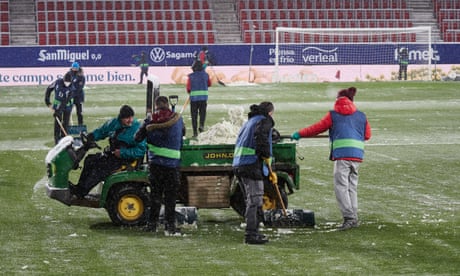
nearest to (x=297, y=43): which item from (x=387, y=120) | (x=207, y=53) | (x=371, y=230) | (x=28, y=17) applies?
(x=207, y=53)

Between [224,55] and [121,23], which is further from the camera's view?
[121,23]

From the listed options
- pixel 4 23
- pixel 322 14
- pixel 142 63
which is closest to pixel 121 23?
pixel 4 23

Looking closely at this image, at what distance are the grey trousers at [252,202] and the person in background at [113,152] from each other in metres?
1.83

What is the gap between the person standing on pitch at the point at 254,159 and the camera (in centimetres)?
1262

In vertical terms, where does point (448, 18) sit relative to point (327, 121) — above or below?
above

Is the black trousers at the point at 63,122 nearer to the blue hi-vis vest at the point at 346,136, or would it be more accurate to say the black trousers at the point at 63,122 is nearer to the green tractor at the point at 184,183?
the green tractor at the point at 184,183

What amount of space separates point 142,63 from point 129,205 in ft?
113

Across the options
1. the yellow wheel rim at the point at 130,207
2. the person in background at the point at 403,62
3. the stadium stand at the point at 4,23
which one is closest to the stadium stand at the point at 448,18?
the person in background at the point at 403,62

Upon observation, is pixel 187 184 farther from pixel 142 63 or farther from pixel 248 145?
pixel 142 63

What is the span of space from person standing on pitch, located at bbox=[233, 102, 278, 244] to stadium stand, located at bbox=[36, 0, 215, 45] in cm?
4086

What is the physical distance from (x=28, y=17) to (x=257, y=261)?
4423 cm

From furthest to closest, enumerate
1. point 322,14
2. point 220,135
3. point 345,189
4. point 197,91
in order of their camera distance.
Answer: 1. point 322,14
2. point 197,91
3. point 220,135
4. point 345,189

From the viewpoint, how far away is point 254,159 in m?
12.7

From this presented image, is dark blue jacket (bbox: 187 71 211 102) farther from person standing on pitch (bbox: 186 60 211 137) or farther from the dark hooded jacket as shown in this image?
the dark hooded jacket
